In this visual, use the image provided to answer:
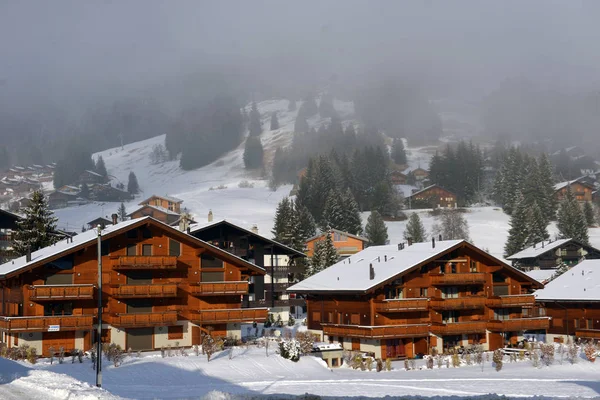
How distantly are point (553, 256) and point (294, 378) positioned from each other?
76237mm

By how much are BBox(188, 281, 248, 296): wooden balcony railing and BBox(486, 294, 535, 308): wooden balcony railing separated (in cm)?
2078

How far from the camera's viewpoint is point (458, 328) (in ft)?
225

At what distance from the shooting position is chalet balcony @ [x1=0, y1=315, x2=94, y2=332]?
57125 millimetres

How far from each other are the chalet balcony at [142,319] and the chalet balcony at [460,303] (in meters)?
20.8

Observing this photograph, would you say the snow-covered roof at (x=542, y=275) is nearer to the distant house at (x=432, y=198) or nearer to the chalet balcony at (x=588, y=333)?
the chalet balcony at (x=588, y=333)

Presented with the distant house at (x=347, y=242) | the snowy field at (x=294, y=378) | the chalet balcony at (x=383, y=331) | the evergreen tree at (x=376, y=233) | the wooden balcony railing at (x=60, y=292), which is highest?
the evergreen tree at (x=376, y=233)

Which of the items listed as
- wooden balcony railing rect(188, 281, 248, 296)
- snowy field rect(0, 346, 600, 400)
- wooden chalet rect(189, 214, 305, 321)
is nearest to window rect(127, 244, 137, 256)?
wooden balcony railing rect(188, 281, 248, 296)

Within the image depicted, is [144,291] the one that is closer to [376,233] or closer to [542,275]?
[542,275]

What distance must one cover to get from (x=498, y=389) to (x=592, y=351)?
685 inches

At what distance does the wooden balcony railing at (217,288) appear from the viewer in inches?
2562

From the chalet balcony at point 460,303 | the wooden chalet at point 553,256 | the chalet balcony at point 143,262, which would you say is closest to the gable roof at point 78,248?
the chalet balcony at point 143,262

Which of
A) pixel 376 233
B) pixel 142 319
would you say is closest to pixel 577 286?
pixel 142 319

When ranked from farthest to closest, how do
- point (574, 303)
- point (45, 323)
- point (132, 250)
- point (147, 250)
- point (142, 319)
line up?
point (574, 303)
point (147, 250)
point (132, 250)
point (142, 319)
point (45, 323)

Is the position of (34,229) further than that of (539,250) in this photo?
No
